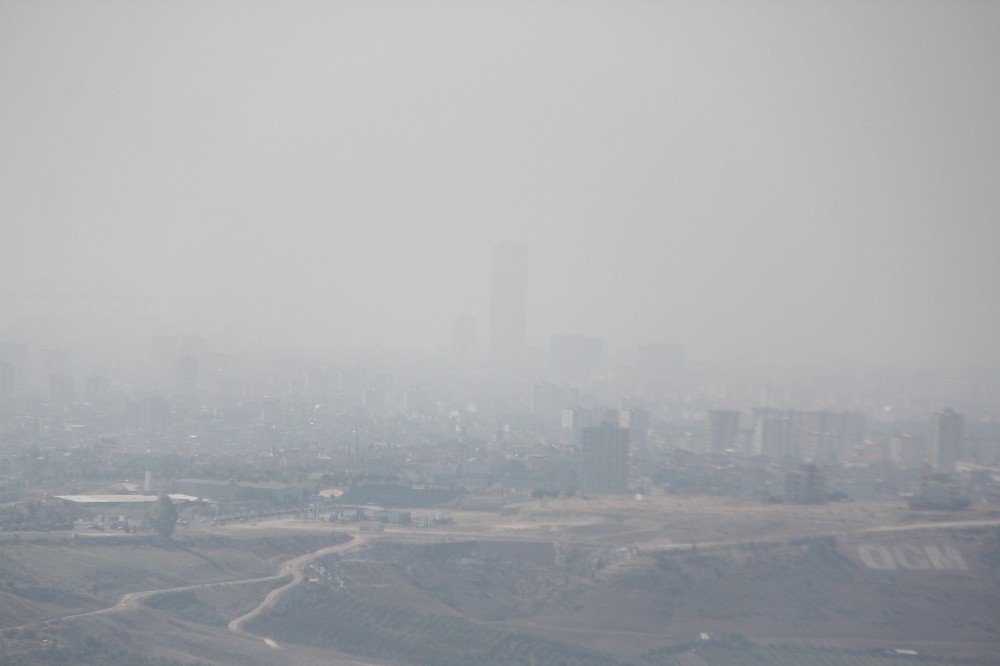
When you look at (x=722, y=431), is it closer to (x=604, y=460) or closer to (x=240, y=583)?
(x=604, y=460)

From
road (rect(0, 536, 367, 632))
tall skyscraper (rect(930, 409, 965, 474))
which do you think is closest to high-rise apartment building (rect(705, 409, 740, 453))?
tall skyscraper (rect(930, 409, 965, 474))

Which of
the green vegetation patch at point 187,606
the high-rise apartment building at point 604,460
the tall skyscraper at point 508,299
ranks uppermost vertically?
the tall skyscraper at point 508,299

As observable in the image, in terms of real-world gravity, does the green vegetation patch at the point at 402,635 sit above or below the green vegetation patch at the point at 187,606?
below

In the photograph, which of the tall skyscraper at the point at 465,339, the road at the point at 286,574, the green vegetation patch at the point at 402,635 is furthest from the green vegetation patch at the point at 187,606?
the tall skyscraper at the point at 465,339

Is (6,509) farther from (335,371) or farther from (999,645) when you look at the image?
(335,371)

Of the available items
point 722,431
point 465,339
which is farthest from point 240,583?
point 465,339

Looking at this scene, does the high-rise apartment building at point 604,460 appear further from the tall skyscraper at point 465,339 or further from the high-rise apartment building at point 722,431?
the tall skyscraper at point 465,339

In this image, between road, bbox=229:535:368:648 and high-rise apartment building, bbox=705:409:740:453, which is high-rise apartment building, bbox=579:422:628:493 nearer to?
high-rise apartment building, bbox=705:409:740:453
